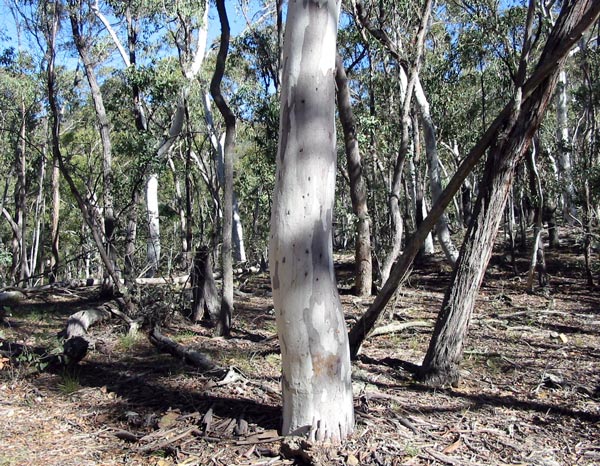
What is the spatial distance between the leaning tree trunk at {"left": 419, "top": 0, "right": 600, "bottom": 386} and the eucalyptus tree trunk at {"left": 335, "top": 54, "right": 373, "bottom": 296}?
5480 millimetres

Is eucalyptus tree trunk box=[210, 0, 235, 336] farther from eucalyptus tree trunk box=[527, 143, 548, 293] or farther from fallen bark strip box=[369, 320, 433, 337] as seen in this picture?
eucalyptus tree trunk box=[527, 143, 548, 293]

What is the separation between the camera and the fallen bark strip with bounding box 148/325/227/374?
5.61 m

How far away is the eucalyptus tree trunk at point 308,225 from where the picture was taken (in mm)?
3613

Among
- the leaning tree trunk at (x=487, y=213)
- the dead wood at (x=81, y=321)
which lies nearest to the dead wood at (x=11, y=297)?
the dead wood at (x=81, y=321)

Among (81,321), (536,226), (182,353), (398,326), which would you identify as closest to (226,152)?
(182,353)

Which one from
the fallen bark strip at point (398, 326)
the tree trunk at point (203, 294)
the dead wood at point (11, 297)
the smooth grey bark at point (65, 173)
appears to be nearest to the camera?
the fallen bark strip at point (398, 326)

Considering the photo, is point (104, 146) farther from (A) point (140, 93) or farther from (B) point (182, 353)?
(B) point (182, 353)

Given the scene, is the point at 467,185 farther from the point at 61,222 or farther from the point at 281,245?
the point at 281,245

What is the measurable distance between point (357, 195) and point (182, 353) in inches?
216

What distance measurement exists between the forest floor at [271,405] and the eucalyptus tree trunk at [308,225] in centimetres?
42

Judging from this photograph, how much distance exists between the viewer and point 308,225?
11.9ft

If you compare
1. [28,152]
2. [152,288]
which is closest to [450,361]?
[152,288]

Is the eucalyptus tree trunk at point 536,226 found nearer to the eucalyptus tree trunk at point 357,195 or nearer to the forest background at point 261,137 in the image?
the forest background at point 261,137

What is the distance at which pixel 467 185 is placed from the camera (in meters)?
25.8
